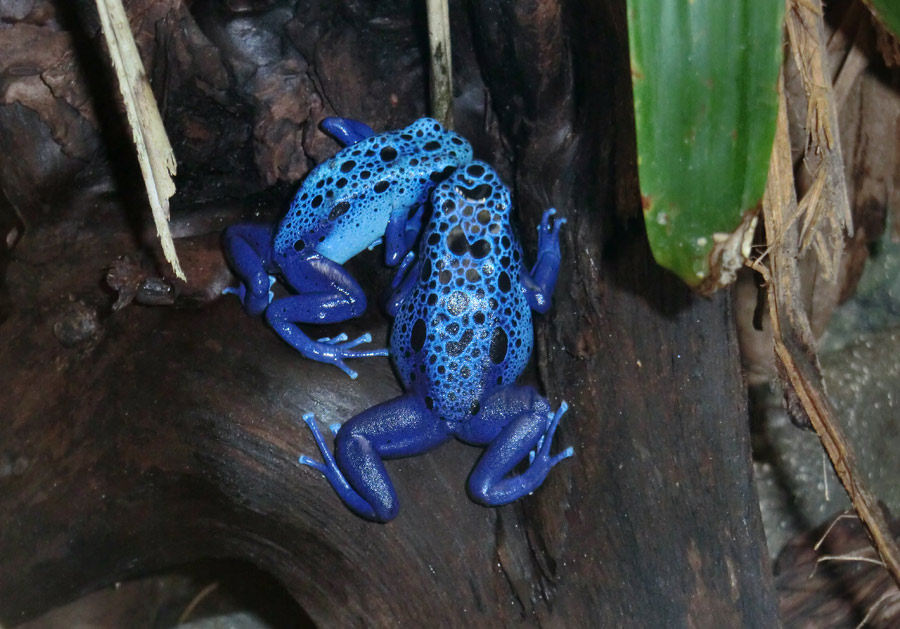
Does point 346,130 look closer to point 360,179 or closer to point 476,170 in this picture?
point 360,179

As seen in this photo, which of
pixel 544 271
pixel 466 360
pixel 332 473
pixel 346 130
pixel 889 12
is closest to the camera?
pixel 889 12

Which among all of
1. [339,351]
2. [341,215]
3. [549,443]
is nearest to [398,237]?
[341,215]

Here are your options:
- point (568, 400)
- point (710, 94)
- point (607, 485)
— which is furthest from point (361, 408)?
point (710, 94)

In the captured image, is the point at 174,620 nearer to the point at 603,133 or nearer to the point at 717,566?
the point at 717,566

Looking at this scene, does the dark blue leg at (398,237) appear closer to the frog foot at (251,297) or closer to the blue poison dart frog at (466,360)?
the blue poison dart frog at (466,360)

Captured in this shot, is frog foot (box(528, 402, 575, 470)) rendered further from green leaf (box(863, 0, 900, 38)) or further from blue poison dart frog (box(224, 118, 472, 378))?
green leaf (box(863, 0, 900, 38))

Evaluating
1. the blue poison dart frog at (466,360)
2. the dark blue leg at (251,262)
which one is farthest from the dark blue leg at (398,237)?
the dark blue leg at (251,262)
